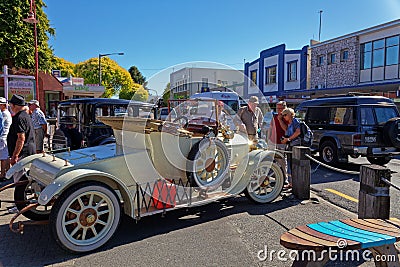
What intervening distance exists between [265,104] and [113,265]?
571 centimetres

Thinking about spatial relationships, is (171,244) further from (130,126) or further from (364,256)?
(364,256)

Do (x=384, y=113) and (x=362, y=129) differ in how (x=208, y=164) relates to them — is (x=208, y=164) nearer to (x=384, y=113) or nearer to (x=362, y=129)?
(x=362, y=129)

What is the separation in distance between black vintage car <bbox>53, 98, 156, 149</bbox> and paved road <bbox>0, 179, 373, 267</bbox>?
2.94 meters

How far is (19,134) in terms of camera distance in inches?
225

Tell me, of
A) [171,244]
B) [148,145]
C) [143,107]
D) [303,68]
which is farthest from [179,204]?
[303,68]

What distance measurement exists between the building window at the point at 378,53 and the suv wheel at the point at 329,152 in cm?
1486

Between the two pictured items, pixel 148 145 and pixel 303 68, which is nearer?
pixel 148 145

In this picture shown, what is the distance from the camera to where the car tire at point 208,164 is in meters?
4.36

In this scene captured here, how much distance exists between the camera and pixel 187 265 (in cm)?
331

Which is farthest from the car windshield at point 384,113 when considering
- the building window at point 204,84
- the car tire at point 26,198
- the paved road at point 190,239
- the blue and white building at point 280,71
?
the blue and white building at point 280,71

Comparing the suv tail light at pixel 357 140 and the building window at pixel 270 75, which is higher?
the building window at pixel 270 75

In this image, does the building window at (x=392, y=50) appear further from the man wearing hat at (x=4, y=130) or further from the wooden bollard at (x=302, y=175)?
the man wearing hat at (x=4, y=130)

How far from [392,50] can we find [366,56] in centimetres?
192

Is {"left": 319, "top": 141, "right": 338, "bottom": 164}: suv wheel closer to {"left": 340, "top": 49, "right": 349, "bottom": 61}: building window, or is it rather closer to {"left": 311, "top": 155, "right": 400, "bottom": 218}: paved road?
{"left": 311, "top": 155, "right": 400, "bottom": 218}: paved road
